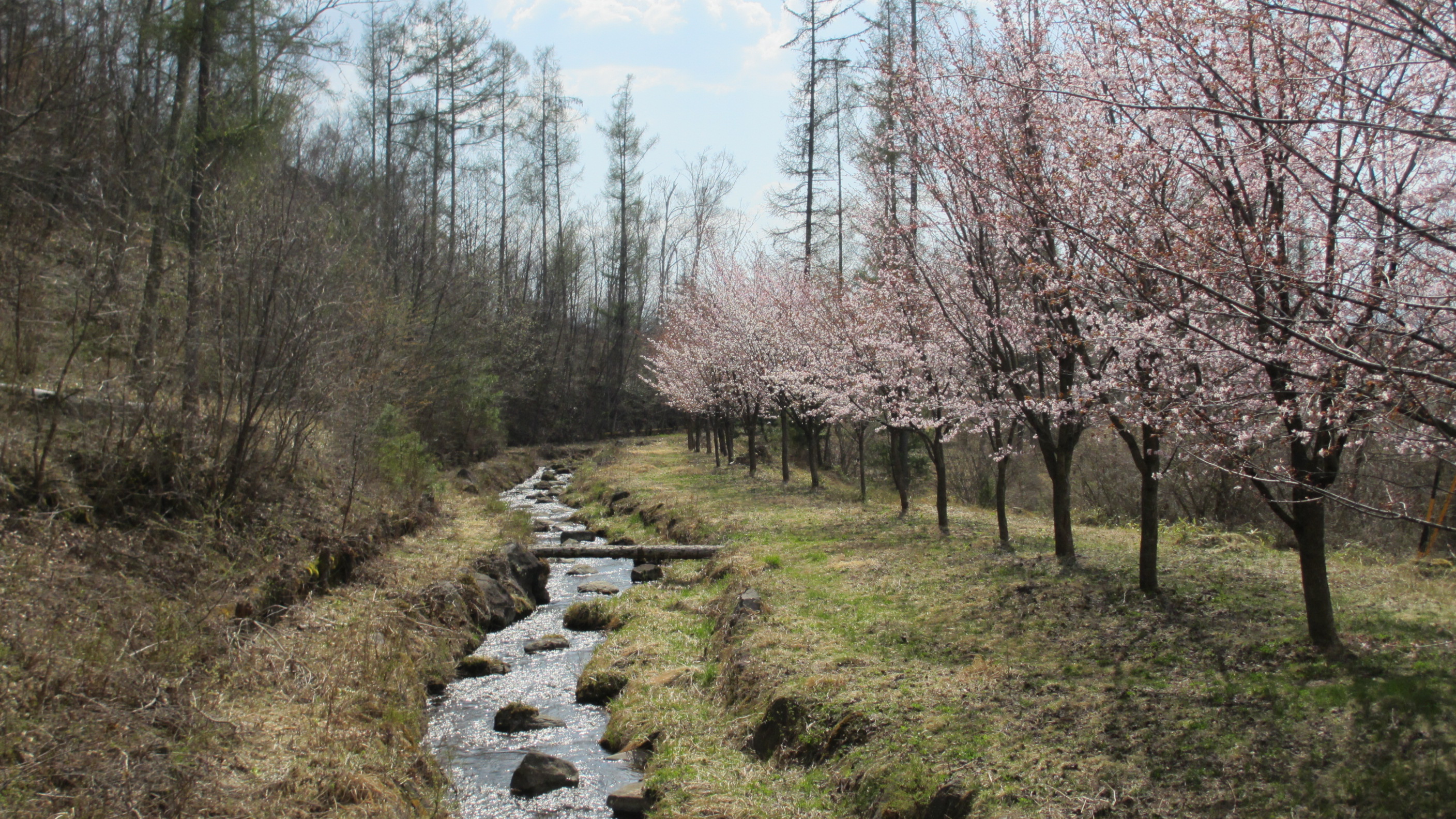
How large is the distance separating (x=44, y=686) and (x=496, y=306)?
2702cm

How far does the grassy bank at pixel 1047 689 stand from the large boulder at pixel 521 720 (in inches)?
24.0

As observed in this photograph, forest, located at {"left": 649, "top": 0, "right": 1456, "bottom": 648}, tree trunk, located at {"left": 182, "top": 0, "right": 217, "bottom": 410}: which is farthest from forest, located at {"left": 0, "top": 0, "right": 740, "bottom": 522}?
forest, located at {"left": 649, "top": 0, "right": 1456, "bottom": 648}

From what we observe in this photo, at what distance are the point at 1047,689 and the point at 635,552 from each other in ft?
24.7

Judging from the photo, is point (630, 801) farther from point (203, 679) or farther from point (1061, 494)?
point (1061, 494)

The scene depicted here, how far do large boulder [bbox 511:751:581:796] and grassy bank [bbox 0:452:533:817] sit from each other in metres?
0.49

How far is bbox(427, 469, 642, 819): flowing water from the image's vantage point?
17.1 feet

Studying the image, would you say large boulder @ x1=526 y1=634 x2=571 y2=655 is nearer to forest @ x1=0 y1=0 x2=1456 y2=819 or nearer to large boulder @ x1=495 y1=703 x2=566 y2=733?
forest @ x1=0 y1=0 x2=1456 y2=819

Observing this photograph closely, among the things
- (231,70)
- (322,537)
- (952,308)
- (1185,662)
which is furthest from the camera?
(231,70)

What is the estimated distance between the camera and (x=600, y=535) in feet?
48.1

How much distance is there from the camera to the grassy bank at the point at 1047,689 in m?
3.66

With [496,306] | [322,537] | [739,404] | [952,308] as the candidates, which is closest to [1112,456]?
[952,308]

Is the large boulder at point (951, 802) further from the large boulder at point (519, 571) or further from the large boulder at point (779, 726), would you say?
the large boulder at point (519, 571)

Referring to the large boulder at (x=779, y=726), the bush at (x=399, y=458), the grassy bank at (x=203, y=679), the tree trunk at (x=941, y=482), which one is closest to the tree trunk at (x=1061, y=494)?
the tree trunk at (x=941, y=482)

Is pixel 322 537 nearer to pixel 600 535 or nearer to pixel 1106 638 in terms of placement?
pixel 600 535
